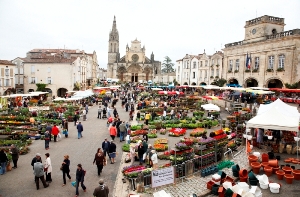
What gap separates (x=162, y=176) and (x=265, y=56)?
1232 inches

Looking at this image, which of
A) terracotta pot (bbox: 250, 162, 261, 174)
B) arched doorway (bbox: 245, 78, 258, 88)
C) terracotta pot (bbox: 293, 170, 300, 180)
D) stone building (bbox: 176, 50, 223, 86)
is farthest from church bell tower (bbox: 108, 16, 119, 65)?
terracotta pot (bbox: 293, 170, 300, 180)

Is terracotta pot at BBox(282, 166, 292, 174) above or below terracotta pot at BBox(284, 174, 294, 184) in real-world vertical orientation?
above

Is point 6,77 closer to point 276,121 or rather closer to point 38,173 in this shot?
point 38,173

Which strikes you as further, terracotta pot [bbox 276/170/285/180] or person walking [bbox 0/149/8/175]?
person walking [bbox 0/149/8/175]

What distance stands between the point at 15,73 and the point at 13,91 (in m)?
4.92

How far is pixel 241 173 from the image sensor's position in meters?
9.51

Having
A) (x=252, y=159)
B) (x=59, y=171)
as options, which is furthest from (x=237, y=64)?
(x=59, y=171)

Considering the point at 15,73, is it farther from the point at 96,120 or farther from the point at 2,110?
the point at 96,120

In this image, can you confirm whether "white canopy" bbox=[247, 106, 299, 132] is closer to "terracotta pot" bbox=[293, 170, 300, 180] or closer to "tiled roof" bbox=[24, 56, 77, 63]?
"terracotta pot" bbox=[293, 170, 300, 180]

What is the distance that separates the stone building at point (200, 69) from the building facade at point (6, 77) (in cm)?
3779

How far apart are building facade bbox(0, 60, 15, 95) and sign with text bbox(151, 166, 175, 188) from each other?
131 feet

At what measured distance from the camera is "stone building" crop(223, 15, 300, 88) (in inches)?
1195

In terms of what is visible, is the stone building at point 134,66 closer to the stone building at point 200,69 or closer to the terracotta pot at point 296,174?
the stone building at point 200,69

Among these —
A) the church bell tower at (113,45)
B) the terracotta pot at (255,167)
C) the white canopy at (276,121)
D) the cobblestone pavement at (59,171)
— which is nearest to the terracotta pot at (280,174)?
the terracotta pot at (255,167)
